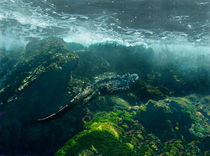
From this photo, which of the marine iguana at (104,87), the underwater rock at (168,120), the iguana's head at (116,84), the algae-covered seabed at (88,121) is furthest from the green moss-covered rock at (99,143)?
the underwater rock at (168,120)

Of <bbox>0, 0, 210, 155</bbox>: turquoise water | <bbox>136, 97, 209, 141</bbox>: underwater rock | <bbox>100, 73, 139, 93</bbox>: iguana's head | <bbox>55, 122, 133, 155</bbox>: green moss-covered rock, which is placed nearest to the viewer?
<bbox>55, 122, 133, 155</bbox>: green moss-covered rock

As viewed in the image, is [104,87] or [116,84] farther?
[116,84]

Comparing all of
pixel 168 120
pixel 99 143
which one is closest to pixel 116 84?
pixel 99 143

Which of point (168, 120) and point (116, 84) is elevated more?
point (116, 84)

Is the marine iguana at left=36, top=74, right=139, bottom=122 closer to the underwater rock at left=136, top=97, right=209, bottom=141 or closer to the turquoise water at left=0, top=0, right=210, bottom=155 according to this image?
the turquoise water at left=0, top=0, right=210, bottom=155

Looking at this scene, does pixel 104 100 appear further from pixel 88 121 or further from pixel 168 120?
pixel 168 120

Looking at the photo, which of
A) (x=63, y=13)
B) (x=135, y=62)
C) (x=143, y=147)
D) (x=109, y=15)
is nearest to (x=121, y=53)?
(x=135, y=62)

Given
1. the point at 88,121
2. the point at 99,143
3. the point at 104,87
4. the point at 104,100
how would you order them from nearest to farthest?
the point at 99,143 < the point at 104,87 < the point at 88,121 < the point at 104,100

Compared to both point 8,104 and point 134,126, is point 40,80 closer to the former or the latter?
point 8,104

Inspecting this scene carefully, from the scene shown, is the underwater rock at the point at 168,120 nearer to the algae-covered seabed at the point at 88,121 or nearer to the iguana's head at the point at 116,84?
the algae-covered seabed at the point at 88,121

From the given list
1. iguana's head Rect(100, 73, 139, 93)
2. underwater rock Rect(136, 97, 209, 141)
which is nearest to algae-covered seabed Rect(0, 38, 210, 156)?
underwater rock Rect(136, 97, 209, 141)

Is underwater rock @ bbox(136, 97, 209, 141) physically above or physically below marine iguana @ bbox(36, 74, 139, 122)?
below
